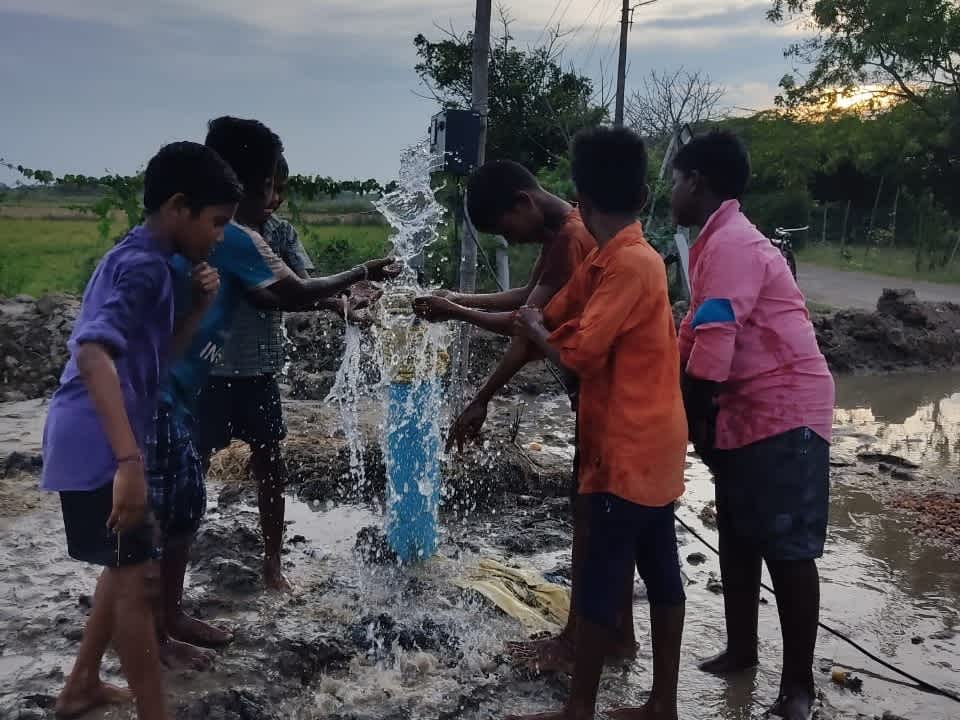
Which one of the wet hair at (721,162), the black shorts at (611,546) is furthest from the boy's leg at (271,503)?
the wet hair at (721,162)

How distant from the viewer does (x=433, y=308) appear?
3594 mm

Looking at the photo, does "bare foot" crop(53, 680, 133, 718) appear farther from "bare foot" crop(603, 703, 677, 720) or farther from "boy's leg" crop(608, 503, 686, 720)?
"boy's leg" crop(608, 503, 686, 720)

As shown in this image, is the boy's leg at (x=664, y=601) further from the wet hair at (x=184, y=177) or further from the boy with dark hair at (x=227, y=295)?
the wet hair at (x=184, y=177)

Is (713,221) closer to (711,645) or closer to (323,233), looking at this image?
(711,645)

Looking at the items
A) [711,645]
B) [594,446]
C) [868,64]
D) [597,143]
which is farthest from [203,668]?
[868,64]

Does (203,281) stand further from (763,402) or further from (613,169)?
(763,402)

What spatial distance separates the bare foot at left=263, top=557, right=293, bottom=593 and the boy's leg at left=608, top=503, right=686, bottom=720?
188 cm

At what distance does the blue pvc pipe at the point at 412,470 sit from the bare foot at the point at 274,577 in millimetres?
566

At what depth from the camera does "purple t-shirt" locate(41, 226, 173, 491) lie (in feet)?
7.50

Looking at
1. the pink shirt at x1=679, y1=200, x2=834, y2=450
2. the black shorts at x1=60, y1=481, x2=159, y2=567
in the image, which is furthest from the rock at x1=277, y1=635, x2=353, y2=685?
the pink shirt at x1=679, y1=200, x2=834, y2=450

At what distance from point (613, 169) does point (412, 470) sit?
2.00 m

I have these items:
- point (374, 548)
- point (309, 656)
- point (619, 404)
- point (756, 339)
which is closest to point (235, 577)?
point (374, 548)

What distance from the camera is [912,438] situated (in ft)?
24.5

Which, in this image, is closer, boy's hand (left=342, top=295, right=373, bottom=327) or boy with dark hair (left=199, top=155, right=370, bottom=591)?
boy with dark hair (left=199, top=155, right=370, bottom=591)
